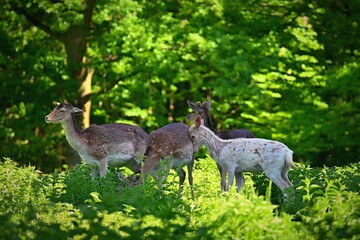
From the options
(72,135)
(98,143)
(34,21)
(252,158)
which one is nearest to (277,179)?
(252,158)

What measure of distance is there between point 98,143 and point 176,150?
1876 mm

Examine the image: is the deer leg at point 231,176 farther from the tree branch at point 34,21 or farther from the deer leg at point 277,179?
the tree branch at point 34,21

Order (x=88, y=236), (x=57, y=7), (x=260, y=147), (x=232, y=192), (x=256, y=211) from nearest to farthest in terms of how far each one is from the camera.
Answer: (x=88, y=236) → (x=256, y=211) → (x=232, y=192) → (x=260, y=147) → (x=57, y=7)

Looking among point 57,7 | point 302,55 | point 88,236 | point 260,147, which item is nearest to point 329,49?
point 302,55

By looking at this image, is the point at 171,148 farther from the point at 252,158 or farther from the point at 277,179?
the point at 277,179

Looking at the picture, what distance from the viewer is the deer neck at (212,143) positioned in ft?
44.4

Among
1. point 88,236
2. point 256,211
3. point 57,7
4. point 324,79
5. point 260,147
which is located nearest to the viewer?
point 88,236

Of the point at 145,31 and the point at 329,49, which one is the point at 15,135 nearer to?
the point at 145,31

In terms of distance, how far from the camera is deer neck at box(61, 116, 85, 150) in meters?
15.7

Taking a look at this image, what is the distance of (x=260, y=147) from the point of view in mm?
12953

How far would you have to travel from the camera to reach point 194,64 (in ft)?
95.3

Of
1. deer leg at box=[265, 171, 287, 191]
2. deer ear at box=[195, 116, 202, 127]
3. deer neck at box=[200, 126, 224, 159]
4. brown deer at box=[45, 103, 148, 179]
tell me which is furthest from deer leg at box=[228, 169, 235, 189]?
brown deer at box=[45, 103, 148, 179]

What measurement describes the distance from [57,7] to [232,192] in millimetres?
16050

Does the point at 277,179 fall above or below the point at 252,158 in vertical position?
below
